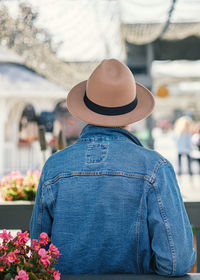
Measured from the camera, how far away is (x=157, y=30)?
868cm

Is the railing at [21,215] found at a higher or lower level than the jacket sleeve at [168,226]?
lower

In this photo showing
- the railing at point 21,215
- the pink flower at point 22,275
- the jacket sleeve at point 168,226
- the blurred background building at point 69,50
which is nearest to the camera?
the pink flower at point 22,275

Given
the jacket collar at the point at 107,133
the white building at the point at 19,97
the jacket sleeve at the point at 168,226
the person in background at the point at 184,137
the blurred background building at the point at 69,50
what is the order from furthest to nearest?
the white building at the point at 19,97, the person in background at the point at 184,137, the blurred background building at the point at 69,50, the jacket collar at the point at 107,133, the jacket sleeve at the point at 168,226

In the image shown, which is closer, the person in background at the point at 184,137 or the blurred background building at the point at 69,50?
the blurred background building at the point at 69,50

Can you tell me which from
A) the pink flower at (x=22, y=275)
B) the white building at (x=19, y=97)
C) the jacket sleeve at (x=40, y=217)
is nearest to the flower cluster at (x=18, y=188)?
the jacket sleeve at (x=40, y=217)

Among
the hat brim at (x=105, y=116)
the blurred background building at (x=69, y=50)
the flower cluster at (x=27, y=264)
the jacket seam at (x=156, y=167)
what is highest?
the blurred background building at (x=69, y=50)

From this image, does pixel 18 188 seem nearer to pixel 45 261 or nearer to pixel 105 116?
pixel 105 116

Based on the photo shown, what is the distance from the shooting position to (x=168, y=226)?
4.56 feet

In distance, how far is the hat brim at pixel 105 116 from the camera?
1.55 metres

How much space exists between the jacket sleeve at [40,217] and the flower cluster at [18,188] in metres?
1.80

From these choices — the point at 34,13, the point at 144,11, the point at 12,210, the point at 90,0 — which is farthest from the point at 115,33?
the point at 12,210

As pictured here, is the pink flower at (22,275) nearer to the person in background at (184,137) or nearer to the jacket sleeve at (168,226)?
the jacket sleeve at (168,226)

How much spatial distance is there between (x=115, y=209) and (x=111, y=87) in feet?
1.66

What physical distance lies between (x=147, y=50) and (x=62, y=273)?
32.6ft
